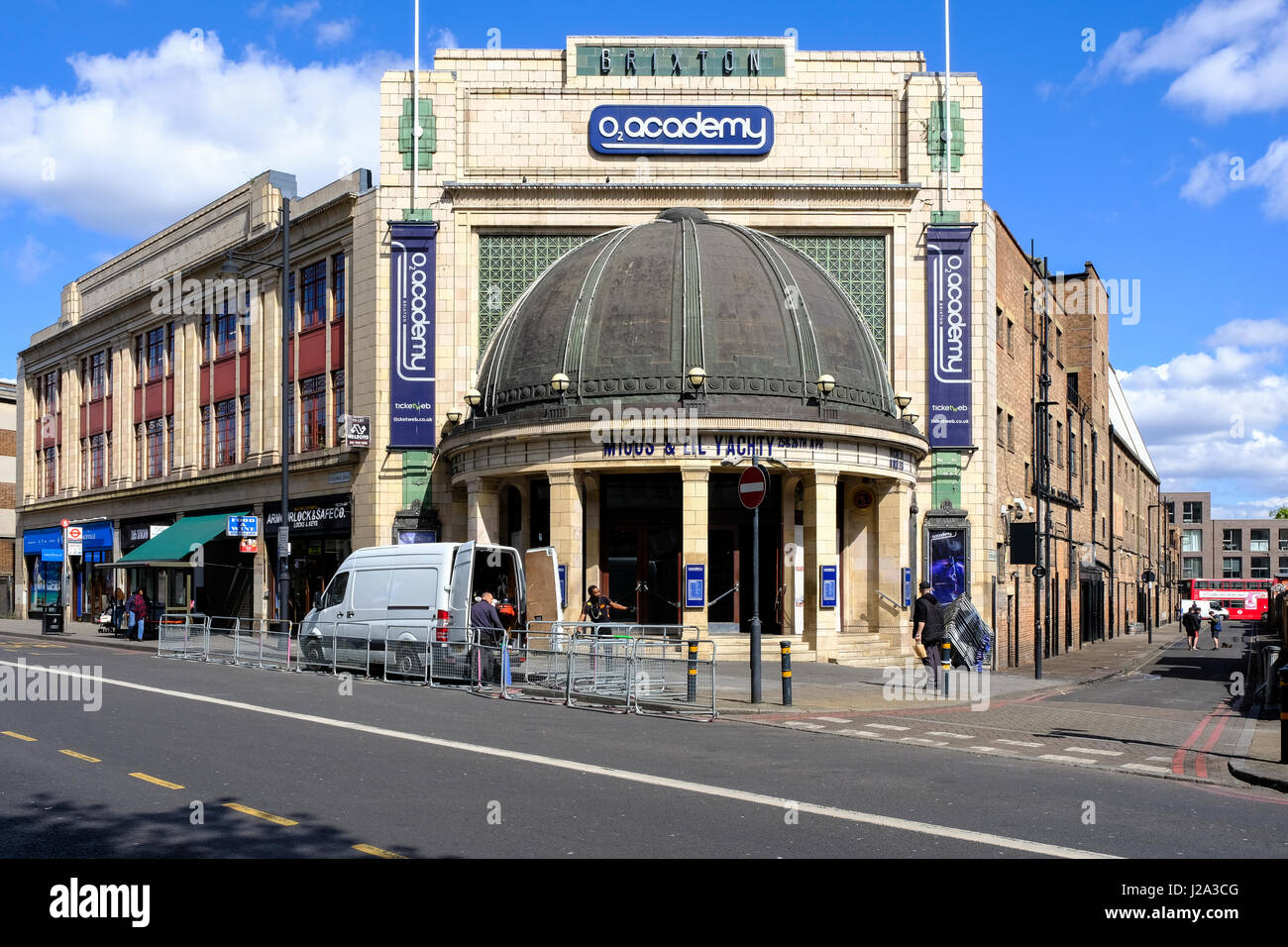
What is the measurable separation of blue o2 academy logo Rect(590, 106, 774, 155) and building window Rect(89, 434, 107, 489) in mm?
31196

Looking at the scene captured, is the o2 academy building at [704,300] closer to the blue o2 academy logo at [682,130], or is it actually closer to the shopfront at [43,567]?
the blue o2 academy logo at [682,130]

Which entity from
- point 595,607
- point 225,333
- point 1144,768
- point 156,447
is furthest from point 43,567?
point 1144,768

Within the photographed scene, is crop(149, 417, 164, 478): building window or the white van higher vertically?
crop(149, 417, 164, 478): building window

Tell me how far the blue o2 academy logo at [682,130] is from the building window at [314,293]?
10.6 m

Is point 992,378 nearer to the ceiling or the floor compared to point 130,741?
nearer to the ceiling

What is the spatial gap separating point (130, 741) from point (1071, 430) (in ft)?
158

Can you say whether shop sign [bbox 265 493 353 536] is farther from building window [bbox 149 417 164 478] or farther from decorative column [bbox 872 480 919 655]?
decorative column [bbox 872 480 919 655]

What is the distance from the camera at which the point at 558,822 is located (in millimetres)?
9258

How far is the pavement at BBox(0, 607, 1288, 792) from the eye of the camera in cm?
1407

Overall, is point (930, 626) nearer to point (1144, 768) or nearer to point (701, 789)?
point (1144, 768)

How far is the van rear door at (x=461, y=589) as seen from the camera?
2214 centimetres

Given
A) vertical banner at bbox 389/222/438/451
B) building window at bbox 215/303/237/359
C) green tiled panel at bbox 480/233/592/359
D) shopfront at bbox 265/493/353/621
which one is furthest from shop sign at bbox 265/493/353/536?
green tiled panel at bbox 480/233/592/359
